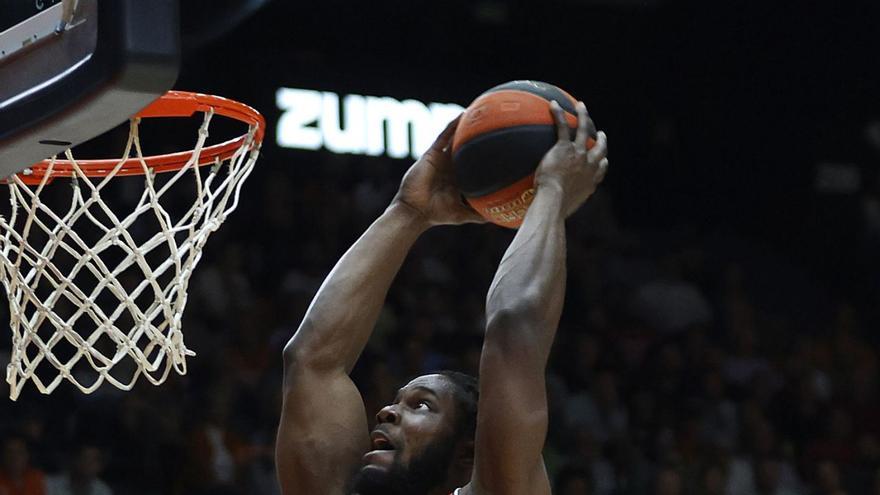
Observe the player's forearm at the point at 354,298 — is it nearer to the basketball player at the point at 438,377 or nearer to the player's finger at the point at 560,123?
the basketball player at the point at 438,377

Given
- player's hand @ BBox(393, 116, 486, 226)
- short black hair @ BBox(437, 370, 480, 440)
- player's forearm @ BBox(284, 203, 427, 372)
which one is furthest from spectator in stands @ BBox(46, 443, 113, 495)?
short black hair @ BBox(437, 370, 480, 440)

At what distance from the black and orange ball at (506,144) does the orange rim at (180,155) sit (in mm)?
675

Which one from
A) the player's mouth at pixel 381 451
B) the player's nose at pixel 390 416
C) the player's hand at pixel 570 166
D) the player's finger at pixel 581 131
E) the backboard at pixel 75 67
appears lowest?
the player's mouth at pixel 381 451

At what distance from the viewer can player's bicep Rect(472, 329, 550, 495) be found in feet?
8.39

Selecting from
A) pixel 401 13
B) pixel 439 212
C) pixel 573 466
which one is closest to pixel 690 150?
pixel 401 13

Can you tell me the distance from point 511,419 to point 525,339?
0.14 metres

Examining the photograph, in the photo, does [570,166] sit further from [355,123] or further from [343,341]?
[355,123]

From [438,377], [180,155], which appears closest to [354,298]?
[438,377]

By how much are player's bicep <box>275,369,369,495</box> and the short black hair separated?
0.21 metres

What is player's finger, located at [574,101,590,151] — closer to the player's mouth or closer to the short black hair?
the short black hair

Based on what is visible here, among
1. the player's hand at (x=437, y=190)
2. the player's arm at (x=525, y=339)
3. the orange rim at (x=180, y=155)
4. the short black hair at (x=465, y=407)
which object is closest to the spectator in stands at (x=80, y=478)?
the orange rim at (x=180, y=155)

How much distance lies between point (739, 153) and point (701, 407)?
289 cm

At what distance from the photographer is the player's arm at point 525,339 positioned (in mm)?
2561

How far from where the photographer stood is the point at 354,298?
10.2 feet
